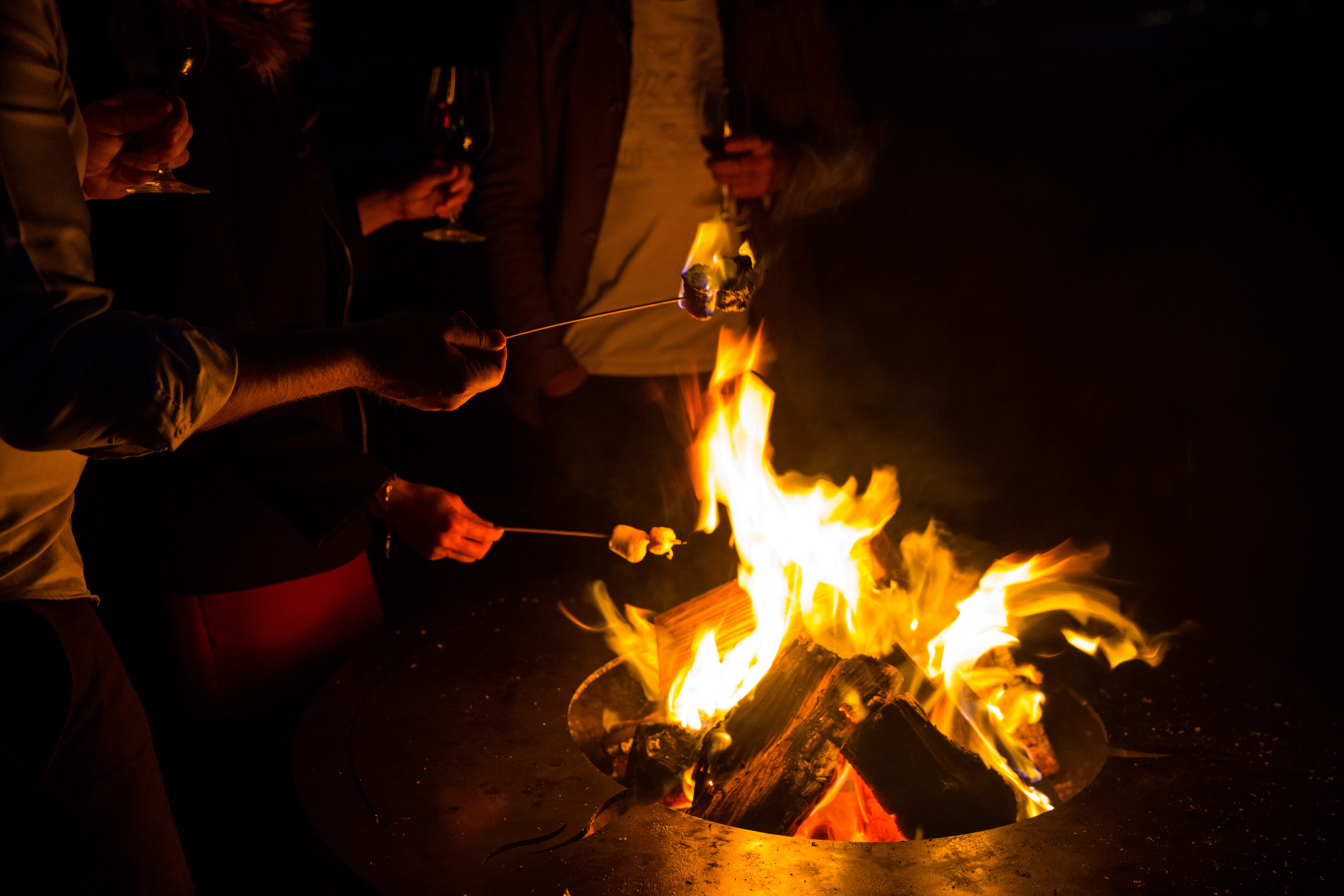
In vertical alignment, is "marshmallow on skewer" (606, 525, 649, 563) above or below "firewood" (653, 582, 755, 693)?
above

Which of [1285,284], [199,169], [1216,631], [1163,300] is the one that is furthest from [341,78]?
[1285,284]

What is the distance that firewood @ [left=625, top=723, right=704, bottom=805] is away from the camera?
200 cm

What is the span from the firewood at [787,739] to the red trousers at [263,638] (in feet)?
3.72


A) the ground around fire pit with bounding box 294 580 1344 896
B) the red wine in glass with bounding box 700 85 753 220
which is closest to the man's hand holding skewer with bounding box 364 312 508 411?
the ground around fire pit with bounding box 294 580 1344 896

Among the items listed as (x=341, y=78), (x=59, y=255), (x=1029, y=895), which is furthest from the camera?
(x=341, y=78)

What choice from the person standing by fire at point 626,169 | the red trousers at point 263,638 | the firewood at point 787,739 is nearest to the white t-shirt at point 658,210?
the person standing by fire at point 626,169

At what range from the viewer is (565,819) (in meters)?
1.80

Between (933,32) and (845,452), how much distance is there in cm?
571

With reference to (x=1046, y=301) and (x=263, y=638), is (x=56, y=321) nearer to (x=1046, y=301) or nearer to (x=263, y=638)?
(x=263, y=638)

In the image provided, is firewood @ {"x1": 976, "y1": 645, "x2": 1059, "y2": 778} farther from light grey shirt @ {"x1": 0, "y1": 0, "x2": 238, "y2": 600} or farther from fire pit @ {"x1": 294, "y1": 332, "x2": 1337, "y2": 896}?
light grey shirt @ {"x1": 0, "y1": 0, "x2": 238, "y2": 600}

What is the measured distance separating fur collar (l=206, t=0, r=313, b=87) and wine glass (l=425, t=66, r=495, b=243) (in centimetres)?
36

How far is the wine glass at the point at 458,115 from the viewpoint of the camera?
102 inches

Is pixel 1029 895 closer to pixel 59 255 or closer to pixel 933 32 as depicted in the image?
pixel 59 255

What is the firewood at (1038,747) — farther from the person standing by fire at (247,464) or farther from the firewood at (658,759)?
the person standing by fire at (247,464)
